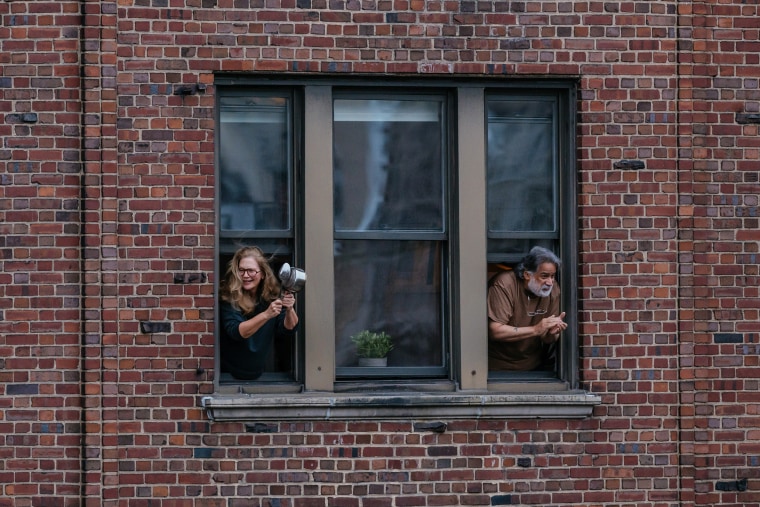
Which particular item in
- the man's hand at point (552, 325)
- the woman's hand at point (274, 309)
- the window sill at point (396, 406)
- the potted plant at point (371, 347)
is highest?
the woman's hand at point (274, 309)

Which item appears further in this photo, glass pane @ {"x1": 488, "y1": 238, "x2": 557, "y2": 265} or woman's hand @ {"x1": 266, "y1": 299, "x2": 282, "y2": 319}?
glass pane @ {"x1": 488, "y1": 238, "x2": 557, "y2": 265}

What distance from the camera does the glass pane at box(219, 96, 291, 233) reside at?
771 centimetres

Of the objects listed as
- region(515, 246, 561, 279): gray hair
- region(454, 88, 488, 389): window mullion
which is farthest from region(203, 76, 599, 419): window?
region(515, 246, 561, 279): gray hair

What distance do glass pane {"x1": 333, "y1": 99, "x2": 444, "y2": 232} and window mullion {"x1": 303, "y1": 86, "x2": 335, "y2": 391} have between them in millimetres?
291

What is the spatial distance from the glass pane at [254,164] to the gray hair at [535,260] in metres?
1.65

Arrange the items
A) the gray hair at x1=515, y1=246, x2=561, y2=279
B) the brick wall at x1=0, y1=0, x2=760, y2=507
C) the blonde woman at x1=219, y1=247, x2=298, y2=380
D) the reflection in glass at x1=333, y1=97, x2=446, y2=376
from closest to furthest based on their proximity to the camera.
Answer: the brick wall at x1=0, y1=0, x2=760, y2=507 → the blonde woman at x1=219, y1=247, x2=298, y2=380 → the gray hair at x1=515, y1=246, x2=561, y2=279 → the reflection in glass at x1=333, y1=97, x2=446, y2=376

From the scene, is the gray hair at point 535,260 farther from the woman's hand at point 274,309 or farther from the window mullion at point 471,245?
the woman's hand at point 274,309

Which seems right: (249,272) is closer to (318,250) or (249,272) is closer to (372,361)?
(318,250)

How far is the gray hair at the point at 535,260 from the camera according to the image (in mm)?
7711

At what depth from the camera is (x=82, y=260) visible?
7.38 meters

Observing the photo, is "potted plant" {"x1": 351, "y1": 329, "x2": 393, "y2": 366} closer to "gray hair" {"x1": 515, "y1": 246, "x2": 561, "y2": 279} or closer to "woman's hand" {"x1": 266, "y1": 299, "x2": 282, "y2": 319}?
"woman's hand" {"x1": 266, "y1": 299, "x2": 282, "y2": 319}

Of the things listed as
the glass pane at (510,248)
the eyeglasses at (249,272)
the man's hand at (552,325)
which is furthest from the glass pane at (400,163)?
the man's hand at (552,325)

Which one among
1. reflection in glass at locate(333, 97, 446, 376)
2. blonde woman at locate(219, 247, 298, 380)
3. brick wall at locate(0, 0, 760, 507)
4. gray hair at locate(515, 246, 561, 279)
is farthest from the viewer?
reflection in glass at locate(333, 97, 446, 376)

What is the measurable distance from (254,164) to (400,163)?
3.34 feet
